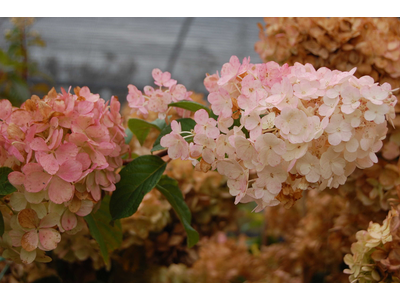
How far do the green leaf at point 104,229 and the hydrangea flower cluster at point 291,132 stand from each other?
196mm

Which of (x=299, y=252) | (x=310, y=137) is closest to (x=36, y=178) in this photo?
(x=310, y=137)

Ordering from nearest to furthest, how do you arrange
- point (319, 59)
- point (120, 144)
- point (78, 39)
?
point (120, 144)
point (319, 59)
point (78, 39)

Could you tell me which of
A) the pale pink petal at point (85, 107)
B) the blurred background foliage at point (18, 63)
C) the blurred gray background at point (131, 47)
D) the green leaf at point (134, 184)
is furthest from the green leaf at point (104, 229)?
the blurred gray background at point (131, 47)

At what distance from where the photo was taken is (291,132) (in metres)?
0.35

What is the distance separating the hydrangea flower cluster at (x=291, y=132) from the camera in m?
0.35

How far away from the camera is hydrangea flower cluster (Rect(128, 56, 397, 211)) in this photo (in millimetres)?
350

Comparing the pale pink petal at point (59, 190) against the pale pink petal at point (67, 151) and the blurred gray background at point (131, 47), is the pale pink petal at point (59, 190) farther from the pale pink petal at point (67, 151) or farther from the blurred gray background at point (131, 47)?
the blurred gray background at point (131, 47)

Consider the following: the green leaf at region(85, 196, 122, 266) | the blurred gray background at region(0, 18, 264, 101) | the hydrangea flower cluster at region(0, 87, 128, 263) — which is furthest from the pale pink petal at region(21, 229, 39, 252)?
the blurred gray background at region(0, 18, 264, 101)

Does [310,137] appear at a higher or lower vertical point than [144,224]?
higher

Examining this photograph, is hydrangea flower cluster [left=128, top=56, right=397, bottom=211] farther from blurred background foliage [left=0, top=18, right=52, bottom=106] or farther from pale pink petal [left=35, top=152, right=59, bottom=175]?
blurred background foliage [left=0, top=18, right=52, bottom=106]

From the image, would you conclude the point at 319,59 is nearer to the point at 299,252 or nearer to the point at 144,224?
the point at 144,224

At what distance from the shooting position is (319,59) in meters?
0.72

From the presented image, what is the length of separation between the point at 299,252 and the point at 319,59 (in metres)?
0.75

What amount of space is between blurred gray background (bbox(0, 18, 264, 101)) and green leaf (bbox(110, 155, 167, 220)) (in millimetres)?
1797
